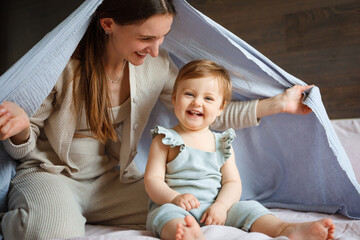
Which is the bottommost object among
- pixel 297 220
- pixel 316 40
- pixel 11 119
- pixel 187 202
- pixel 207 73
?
pixel 297 220

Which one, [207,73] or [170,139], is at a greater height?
[207,73]

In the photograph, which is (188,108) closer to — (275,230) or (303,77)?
(275,230)

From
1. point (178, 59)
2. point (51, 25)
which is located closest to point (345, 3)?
point (178, 59)

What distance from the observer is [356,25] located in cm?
187

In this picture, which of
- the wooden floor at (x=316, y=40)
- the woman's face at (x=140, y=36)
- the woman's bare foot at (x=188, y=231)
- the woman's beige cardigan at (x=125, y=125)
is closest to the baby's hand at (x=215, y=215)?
the woman's bare foot at (x=188, y=231)

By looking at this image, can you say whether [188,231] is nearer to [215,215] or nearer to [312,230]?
[215,215]

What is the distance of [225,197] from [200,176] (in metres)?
0.09

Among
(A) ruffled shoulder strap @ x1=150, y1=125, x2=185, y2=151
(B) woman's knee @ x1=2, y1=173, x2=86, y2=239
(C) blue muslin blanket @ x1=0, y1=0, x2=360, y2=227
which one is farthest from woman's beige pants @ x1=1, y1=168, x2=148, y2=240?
(A) ruffled shoulder strap @ x1=150, y1=125, x2=185, y2=151

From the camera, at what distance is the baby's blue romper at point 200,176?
1.00 meters

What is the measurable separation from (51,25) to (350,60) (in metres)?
1.98

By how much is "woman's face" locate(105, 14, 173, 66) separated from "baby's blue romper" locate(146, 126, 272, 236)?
0.22 m

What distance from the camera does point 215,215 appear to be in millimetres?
968

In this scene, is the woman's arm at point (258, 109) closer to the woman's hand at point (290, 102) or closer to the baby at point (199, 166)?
the woman's hand at point (290, 102)

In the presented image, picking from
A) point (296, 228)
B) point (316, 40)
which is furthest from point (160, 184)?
point (316, 40)
